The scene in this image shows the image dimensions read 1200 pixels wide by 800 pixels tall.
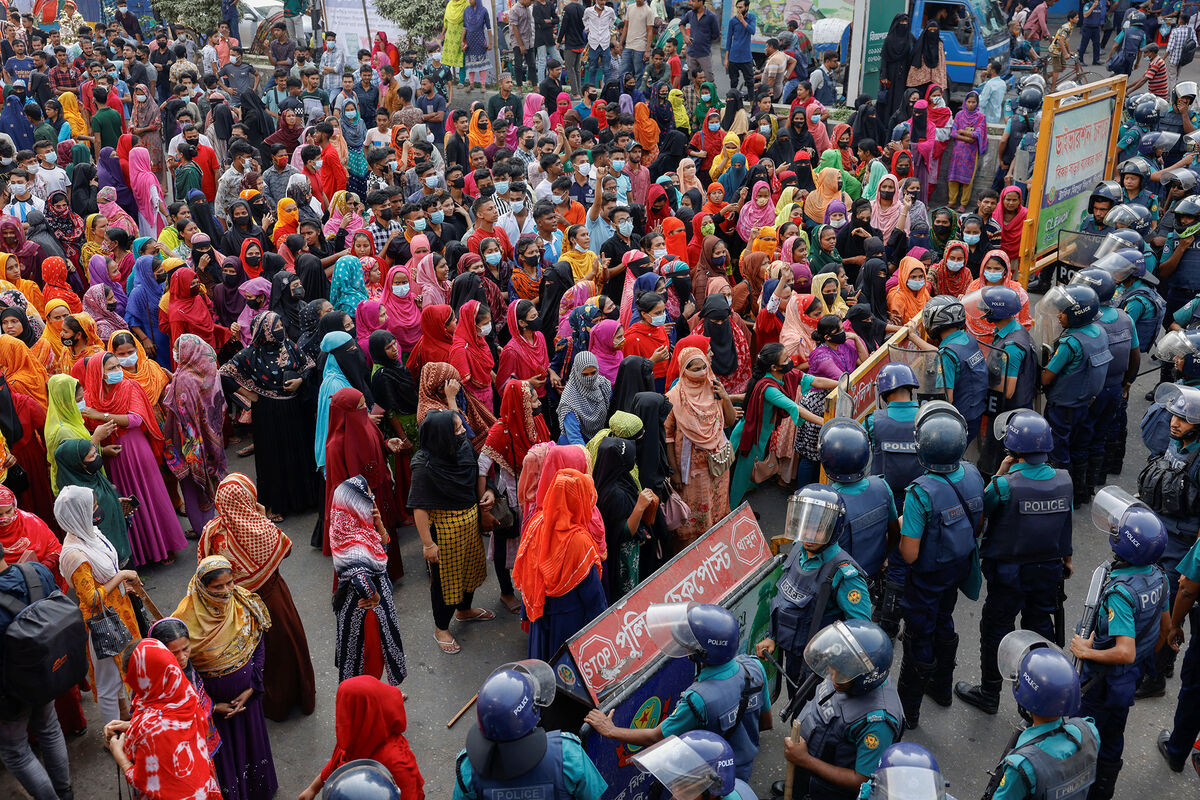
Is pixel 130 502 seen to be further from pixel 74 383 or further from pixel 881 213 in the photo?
pixel 881 213

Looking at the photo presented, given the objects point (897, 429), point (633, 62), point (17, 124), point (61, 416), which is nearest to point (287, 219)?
point (61, 416)

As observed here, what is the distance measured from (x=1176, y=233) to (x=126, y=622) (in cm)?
863

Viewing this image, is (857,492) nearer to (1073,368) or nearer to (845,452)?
(845,452)

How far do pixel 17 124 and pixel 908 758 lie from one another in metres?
14.4

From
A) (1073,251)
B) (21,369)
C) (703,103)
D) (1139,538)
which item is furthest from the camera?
(703,103)

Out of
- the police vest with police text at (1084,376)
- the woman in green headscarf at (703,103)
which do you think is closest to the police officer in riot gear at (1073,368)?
the police vest with police text at (1084,376)

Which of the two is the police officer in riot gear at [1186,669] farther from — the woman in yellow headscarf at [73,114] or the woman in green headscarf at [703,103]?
the woman in yellow headscarf at [73,114]

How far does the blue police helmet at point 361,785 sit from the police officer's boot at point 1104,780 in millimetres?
3420

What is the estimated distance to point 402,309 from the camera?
27.3 ft

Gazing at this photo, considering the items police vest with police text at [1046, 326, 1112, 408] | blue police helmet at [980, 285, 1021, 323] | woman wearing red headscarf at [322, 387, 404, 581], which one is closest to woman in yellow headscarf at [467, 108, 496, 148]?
woman wearing red headscarf at [322, 387, 404, 581]

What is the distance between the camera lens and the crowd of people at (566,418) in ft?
14.9

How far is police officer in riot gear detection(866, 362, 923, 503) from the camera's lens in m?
5.90

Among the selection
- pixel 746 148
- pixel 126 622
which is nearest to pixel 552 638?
pixel 126 622

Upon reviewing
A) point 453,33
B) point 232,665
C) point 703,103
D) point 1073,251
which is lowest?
point 232,665
